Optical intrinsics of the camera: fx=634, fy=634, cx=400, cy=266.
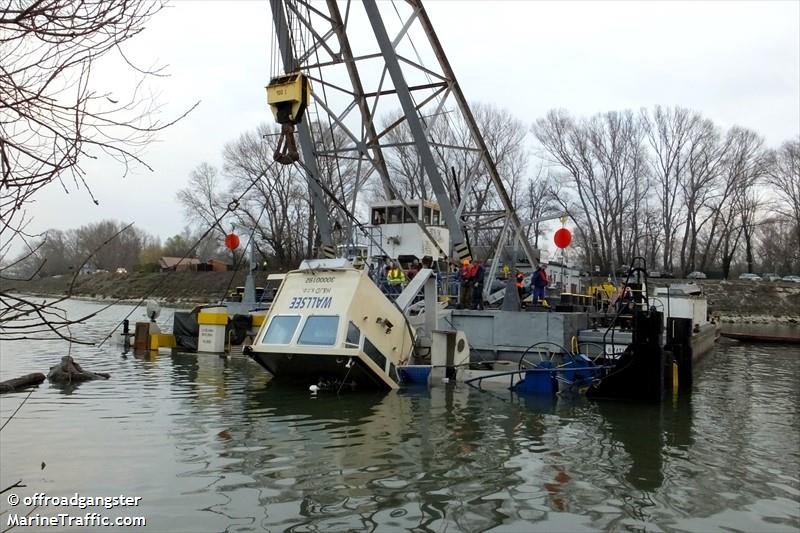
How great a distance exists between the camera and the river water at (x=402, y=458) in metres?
7.05

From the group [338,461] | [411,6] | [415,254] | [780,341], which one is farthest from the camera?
[780,341]

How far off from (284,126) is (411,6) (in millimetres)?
7834

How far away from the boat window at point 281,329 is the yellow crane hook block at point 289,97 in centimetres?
466

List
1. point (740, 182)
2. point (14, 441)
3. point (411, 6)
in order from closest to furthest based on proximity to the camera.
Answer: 1. point (14, 441)
2. point (411, 6)
3. point (740, 182)

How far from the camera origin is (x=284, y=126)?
14.5 metres

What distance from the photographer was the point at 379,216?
25.0m

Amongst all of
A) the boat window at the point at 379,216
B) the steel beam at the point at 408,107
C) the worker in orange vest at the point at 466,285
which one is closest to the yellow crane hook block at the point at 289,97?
the steel beam at the point at 408,107

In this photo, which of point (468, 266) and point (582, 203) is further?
point (582, 203)

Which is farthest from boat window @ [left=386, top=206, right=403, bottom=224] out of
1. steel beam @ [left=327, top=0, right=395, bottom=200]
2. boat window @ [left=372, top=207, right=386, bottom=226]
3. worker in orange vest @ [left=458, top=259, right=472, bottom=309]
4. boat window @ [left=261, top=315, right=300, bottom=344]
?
boat window @ [left=261, top=315, right=300, bottom=344]

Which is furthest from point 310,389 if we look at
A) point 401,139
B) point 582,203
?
point 582,203

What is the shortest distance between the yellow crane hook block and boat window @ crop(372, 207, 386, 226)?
10.1 metres

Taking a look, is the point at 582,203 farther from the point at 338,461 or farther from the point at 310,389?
the point at 338,461

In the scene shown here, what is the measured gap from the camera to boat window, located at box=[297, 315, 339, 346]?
14406 mm

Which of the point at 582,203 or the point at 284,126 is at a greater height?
the point at 582,203
